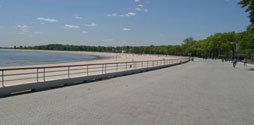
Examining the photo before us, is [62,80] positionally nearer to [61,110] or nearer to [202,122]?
[61,110]

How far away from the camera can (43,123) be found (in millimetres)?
5203

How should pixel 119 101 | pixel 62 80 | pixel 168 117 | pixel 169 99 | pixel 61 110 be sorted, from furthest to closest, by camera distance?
pixel 62 80 → pixel 169 99 → pixel 119 101 → pixel 61 110 → pixel 168 117

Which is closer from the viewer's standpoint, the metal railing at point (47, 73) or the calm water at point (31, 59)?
the metal railing at point (47, 73)

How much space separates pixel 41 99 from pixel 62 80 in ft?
12.2

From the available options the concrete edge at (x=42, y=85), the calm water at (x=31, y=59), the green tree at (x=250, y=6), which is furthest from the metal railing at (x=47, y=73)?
the calm water at (x=31, y=59)

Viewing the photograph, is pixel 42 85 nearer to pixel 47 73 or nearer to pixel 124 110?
pixel 124 110

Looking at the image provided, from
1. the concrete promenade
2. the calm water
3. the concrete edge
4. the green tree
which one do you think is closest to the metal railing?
the concrete edge

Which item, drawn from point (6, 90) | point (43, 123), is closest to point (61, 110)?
point (43, 123)

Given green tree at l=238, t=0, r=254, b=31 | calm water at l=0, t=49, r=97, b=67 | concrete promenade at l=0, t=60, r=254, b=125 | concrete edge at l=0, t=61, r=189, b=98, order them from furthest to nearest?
calm water at l=0, t=49, r=97, b=67, green tree at l=238, t=0, r=254, b=31, concrete edge at l=0, t=61, r=189, b=98, concrete promenade at l=0, t=60, r=254, b=125

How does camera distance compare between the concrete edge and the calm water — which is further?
the calm water

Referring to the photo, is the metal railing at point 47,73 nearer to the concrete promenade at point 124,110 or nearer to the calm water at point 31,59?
the concrete promenade at point 124,110

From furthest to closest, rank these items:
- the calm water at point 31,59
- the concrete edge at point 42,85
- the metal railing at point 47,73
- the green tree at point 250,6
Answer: the calm water at point 31,59 → the green tree at point 250,6 → the metal railing at point 47,73 → the concrete edge at point 42,85

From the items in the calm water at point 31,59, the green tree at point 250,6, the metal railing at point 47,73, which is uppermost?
the green tree at point 250,6

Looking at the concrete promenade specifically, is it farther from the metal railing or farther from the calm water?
the calm water
